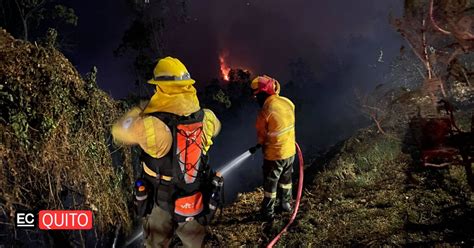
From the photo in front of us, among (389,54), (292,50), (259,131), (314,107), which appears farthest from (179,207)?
(292,50)

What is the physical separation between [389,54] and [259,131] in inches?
2517

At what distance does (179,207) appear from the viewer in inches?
139

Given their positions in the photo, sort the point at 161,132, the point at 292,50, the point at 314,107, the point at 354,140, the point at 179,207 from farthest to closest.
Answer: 1. the point at 292,50
2. the point at 314,107
3. the point at 354,140
4. the point at 179,207
5. the point at 161,132

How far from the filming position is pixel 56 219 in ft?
16.8

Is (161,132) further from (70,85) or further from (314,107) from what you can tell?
(314,107)

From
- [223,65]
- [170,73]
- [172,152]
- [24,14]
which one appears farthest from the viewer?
[223,65]

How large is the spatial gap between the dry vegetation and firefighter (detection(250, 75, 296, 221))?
2450 mm

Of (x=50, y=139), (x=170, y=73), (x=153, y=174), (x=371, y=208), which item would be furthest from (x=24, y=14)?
(x=371, y=208)

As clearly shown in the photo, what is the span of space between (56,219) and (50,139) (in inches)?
52.6

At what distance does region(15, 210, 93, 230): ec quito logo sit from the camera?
462 cm

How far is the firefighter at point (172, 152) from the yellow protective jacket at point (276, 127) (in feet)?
A: 4.25

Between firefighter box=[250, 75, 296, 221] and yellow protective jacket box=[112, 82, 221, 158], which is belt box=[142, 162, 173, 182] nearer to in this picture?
yellow protective jacket box=[112, 82, 221, 158]

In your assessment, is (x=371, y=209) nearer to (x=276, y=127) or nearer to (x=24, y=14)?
(x=276, y=127)

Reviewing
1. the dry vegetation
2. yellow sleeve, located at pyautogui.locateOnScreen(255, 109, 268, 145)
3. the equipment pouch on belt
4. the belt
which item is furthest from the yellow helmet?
the dry vegetation
